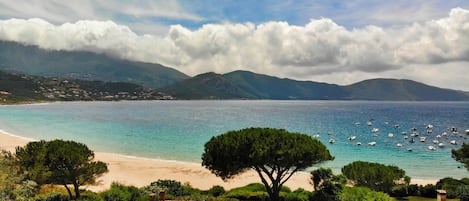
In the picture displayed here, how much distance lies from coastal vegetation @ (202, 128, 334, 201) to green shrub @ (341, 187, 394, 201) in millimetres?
2535

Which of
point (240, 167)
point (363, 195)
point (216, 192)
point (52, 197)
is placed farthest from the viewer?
point (216, 192)

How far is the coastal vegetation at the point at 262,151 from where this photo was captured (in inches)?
816

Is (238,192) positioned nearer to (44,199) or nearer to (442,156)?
(44,199)

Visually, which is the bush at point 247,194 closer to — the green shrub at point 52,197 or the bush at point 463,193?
the green shrub at point 52,197

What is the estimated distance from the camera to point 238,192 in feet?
85.1

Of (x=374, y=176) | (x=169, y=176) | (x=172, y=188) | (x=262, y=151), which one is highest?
(x=262, y=151)

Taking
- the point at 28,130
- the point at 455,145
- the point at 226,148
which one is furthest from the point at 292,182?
the point at 28,130

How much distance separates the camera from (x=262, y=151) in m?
20.5

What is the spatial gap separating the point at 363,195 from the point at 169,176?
2654cm

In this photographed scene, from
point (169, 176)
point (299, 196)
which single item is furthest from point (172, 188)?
point (169, 176)

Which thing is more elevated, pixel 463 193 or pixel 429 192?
pixel 463 193

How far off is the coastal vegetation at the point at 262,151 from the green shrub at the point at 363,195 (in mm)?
2535

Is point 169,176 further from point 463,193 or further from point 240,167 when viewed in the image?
point 463,193

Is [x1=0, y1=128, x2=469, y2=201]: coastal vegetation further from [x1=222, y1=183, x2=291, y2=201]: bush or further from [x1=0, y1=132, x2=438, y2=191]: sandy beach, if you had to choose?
[x1=0, y1=132, x2=438, y2=191]: sandy beach
